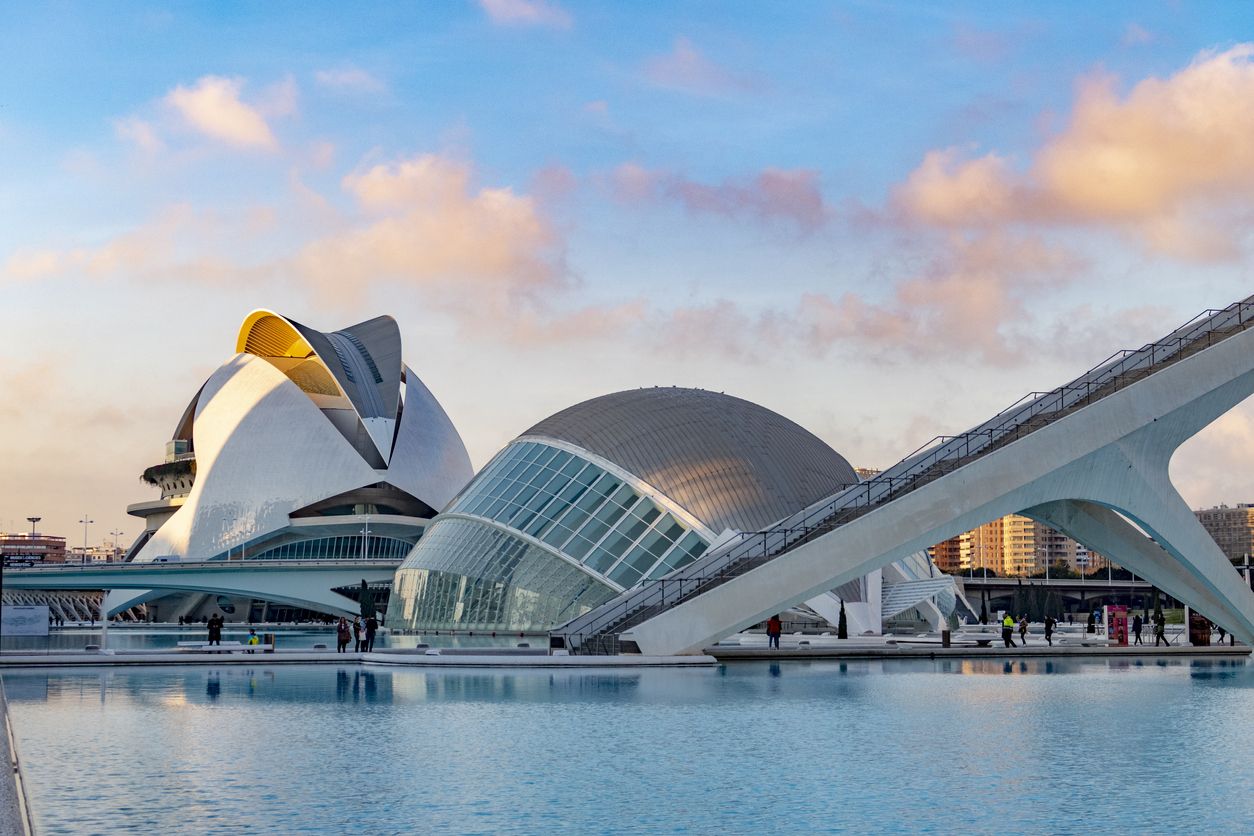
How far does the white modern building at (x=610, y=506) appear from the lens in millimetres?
39500

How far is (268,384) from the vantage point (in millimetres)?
103875

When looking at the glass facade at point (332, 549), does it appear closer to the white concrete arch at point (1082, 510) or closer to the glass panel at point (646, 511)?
the glass panel at point (646, 511)

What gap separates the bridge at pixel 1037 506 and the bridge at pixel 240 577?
57083 mm

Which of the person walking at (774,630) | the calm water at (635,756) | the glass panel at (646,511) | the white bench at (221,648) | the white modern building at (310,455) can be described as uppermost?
the white modern building at (310,455)

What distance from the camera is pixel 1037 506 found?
34.7 metres

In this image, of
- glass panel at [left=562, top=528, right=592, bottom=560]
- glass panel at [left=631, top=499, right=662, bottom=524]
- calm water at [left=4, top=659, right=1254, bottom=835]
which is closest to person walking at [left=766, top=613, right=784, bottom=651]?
glass panel at [left=631, top=499, right=662, bottom=524]

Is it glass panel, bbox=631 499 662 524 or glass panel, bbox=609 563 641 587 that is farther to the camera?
glass panel, bbox=631 499 662 524

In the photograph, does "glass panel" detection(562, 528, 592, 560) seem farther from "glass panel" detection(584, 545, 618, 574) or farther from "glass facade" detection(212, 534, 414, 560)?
"glass facade" detection(212, 534, 414, 560)

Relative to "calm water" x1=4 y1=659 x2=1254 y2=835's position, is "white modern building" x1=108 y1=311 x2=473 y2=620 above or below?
above

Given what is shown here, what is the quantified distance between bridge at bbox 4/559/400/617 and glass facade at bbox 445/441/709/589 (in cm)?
4414

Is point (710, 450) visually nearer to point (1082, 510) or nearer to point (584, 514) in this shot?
point (584, 514)

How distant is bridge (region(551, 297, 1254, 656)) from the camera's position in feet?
100

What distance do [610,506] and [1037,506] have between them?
1215 cm

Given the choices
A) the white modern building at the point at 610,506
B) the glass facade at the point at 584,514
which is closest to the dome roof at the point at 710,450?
the white modern building at the point at 610,506
